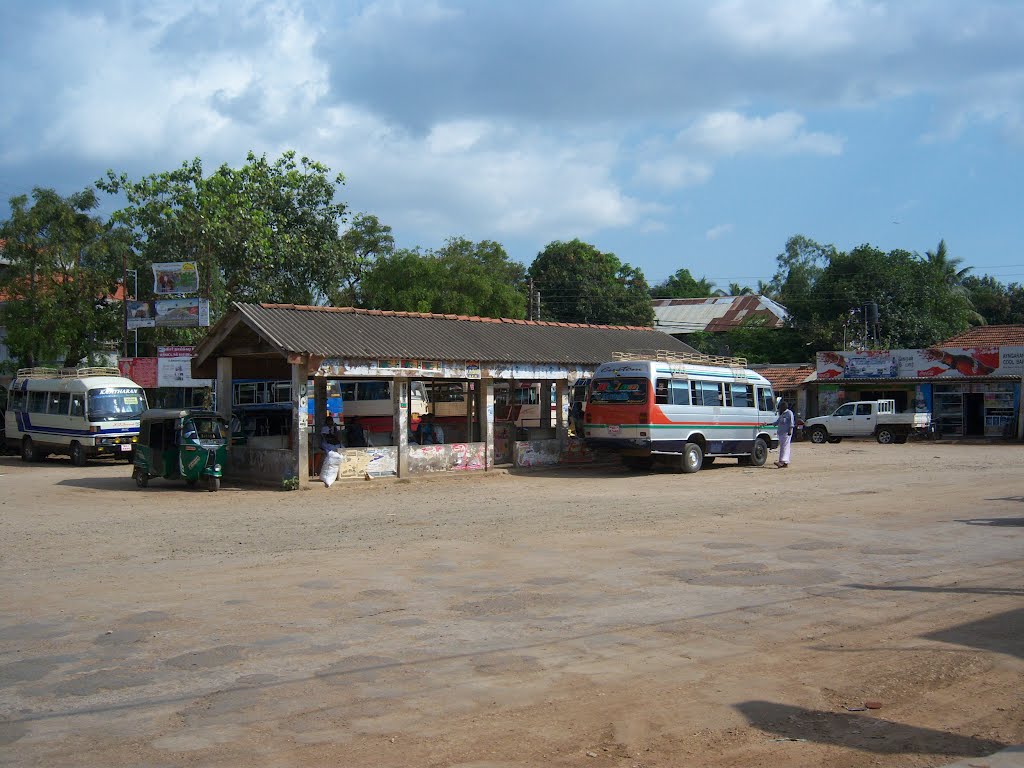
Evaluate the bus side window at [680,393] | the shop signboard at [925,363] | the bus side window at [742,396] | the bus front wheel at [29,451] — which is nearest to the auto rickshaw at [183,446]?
the bus side window at [680,393]

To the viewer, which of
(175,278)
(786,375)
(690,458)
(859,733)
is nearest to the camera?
(859,733)

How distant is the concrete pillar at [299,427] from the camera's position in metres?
19.5

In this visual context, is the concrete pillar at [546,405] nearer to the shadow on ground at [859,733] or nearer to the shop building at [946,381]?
the shadow on ground at [859,733]

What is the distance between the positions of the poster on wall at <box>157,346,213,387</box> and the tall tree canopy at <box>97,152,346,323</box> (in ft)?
10.6

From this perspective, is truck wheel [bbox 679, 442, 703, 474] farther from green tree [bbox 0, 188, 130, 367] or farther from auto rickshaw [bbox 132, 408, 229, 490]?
green tree [bbox 0, 188, 130, 367]

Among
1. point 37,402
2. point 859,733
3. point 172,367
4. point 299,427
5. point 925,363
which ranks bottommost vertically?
point 859,733

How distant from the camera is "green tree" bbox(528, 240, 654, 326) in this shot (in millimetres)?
56062

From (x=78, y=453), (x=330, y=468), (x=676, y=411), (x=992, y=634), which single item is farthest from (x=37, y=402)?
(x=992, y=634)

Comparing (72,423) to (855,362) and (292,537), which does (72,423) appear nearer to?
(292,537)

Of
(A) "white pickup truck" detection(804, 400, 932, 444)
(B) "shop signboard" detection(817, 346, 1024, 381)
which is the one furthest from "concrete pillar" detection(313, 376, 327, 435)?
(B) "shop signboard" detection(817, 346, 1024, 381)

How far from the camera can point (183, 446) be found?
763 inches

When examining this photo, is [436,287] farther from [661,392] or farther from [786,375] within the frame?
[661,392]

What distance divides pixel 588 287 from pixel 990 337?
72.4 feet

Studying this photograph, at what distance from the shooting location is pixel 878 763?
5.14m
